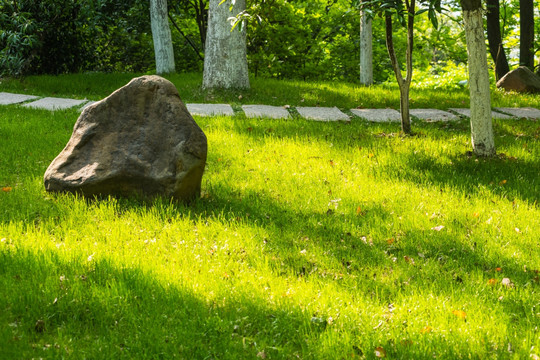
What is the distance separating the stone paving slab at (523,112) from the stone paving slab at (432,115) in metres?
1.09

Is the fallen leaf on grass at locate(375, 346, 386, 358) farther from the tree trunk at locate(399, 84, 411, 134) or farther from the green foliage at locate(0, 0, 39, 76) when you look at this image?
the green foliage at locate(0, 0, 39, 76)

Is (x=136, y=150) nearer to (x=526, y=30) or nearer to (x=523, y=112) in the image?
(x=523, y=112)

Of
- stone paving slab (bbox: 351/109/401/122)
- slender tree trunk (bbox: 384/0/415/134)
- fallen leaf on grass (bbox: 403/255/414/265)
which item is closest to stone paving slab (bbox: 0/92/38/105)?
stone paving slab (bbox: 351/109/401/122)

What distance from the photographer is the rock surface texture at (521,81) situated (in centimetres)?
1112

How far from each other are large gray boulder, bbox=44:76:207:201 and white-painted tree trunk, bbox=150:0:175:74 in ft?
25.0

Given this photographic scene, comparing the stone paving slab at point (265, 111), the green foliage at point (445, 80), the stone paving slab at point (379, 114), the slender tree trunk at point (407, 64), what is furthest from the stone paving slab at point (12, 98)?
the green foliage at point (445, 80)

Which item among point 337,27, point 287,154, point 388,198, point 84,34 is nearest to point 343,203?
point 388,198

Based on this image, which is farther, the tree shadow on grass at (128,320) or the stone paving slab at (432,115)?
the stone paving slab at (432,115)

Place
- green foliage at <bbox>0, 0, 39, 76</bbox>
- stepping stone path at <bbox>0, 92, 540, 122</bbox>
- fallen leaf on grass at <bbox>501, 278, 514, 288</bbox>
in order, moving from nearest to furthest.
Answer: fallen leaf on grass at <bbox>501, 278, 514, 288</bbox> → stepping stone path at <bbox>0, 92, 540, 122</bbox> → green foliage at <bbox>0, 0, 39, 76</bbox>

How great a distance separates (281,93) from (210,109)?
76.9 inches

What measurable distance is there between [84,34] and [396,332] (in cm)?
1212

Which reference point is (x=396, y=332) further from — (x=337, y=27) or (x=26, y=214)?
(x=337, y=27)

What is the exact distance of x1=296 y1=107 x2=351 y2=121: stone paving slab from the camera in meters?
8.53

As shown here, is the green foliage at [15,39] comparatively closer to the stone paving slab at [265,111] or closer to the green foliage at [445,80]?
the stone paving slab at [265,111]
